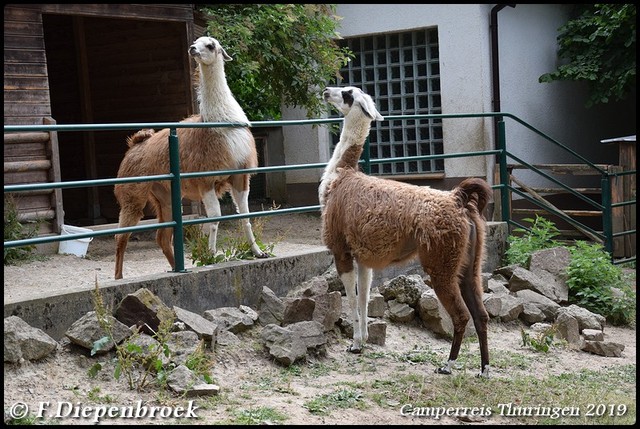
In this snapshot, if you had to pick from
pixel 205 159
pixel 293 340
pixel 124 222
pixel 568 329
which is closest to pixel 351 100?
pixel 205 159

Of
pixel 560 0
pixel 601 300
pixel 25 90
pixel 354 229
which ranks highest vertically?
pixel 560 0

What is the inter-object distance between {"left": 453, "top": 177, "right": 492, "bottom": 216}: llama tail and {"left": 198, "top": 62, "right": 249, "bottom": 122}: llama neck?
2657 millimetres

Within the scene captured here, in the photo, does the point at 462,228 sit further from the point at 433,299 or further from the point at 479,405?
the point at 433,299

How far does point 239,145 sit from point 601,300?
4.04m

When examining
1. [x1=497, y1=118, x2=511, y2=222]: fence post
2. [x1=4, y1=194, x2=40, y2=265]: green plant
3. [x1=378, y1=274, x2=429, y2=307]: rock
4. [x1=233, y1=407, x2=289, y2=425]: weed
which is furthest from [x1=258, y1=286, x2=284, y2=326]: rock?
[x1=4, y1=194, x2=40, y2=265]: green plant

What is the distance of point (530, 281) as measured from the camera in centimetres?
867

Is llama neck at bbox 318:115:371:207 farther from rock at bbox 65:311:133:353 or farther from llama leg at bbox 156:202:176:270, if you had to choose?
llama leg at bbox 156:202:176:270

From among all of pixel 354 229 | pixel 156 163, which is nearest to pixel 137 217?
pixel 156 163

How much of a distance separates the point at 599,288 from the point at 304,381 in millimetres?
4231

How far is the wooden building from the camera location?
10.7m

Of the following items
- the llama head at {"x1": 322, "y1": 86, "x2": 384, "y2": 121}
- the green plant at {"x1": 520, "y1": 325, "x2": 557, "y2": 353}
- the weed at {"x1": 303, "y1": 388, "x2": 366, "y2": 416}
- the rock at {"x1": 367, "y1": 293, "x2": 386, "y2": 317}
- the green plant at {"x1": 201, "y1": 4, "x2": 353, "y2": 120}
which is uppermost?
the green plant at {"x1": 201, "y1": 4, "x2": 353, "y2": 120}

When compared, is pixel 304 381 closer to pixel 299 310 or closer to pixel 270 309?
pixel 299 310

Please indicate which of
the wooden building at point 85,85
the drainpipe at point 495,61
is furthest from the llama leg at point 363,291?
the drainpipe at point 495,61

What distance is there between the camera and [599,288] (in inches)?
348
